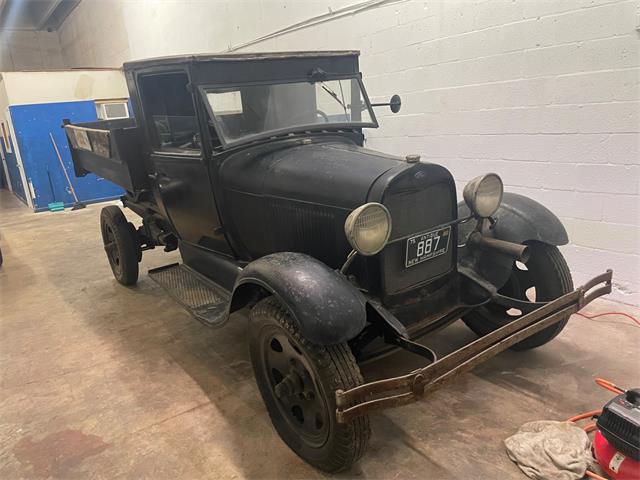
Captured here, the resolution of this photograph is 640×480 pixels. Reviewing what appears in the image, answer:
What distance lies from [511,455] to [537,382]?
0.65 metres

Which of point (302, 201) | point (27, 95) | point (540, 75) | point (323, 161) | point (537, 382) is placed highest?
point (27, 95)

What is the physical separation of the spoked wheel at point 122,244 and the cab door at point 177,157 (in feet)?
3.28

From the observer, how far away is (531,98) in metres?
3.50

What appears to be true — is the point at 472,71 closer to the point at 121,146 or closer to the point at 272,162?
the point at 272,162

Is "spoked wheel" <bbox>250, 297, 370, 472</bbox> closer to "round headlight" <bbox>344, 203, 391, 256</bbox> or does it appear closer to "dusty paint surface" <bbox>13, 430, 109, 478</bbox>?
"round headlight" <bbox>344, 203, 391, 256</bbox>

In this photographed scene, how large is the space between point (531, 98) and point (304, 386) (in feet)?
9.07

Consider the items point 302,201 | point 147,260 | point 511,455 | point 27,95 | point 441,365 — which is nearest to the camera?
point 441,365

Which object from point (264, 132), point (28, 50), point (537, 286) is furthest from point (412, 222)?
point (28, 50)

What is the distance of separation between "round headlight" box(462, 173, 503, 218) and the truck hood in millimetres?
402

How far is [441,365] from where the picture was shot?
1.65m

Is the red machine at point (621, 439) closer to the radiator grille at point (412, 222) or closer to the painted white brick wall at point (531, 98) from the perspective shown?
the radiator grille at point (412, 222)

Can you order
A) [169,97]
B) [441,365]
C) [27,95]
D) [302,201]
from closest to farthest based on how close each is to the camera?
1. [441,365]
2. [302,201]
3. [169,97]
4. [27,95]

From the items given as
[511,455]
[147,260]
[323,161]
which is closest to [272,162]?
[323,161]

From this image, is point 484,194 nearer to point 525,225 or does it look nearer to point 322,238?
point 525,225
